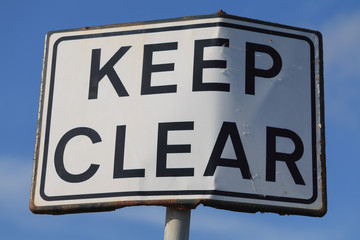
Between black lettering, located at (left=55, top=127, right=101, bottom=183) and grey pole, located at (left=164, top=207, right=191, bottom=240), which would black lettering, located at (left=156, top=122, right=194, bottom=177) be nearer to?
grey pole, located at (left=164, top=207, right=191, bottom=240)

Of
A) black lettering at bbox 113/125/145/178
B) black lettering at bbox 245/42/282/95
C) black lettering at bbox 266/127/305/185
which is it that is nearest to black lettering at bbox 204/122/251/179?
black lettering at bbox 266/127/305/185

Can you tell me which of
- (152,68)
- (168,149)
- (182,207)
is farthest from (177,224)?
(152,68)

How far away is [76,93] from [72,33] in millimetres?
359

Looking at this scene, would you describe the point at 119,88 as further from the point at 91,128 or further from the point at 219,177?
the point at 219,177

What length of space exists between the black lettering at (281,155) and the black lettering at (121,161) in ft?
1.87

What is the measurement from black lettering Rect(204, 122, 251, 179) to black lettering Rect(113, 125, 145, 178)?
1.06ft

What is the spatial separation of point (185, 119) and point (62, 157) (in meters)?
0.62

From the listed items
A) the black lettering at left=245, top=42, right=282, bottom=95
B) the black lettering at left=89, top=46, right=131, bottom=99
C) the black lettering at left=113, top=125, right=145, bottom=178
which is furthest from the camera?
the black lettering at left=89, top=46, right=131, bottom=99

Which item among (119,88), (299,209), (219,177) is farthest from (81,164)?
(299,209)

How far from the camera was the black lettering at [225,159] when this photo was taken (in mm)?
3189

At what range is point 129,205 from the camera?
323 cm

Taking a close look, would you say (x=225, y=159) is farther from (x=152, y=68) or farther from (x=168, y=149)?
(x=152, y=68)

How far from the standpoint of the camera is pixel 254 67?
3422 mm

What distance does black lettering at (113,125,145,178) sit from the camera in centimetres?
327
